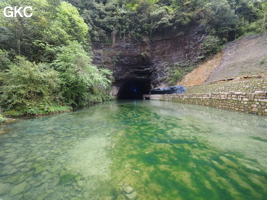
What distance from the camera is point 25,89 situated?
19.1 ft

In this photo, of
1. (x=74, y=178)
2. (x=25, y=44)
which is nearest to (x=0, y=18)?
(x=25, y=44)

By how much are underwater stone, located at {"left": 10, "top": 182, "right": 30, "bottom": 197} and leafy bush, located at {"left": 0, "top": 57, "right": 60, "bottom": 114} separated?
5.61 metres

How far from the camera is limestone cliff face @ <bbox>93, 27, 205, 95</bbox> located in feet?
64.3

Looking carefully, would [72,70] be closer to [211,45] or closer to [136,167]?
[136,167]

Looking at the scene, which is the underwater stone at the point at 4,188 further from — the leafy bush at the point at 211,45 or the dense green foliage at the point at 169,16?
the leafy bush at the point at 211,45

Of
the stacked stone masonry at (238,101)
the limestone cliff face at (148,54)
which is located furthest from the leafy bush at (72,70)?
the limestone cliff face at (148,54)

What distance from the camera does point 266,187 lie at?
1.40 metres

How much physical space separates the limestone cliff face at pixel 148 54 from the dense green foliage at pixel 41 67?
8.60 metres

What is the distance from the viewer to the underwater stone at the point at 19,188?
1382 millimetres

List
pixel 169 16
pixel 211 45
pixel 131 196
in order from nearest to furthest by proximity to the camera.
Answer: pixel 131 196 → pixel 211 45 → pixel 169 16

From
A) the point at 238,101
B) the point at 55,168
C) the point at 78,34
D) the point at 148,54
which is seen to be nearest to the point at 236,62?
the point at 238,101

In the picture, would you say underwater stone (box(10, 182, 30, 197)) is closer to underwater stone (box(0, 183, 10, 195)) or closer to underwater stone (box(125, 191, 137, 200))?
underwater stone (box(0, 183, 10, 195))

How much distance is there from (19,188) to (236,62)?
59.5 ft

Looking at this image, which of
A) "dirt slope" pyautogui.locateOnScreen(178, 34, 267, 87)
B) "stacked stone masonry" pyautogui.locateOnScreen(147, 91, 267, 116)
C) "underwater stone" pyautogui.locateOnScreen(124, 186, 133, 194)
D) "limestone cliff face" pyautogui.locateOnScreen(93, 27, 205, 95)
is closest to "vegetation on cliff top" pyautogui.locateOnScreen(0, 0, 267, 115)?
"limestone cliff face" pyautogui.locateOnScreen(93, 27, 205, 95)
